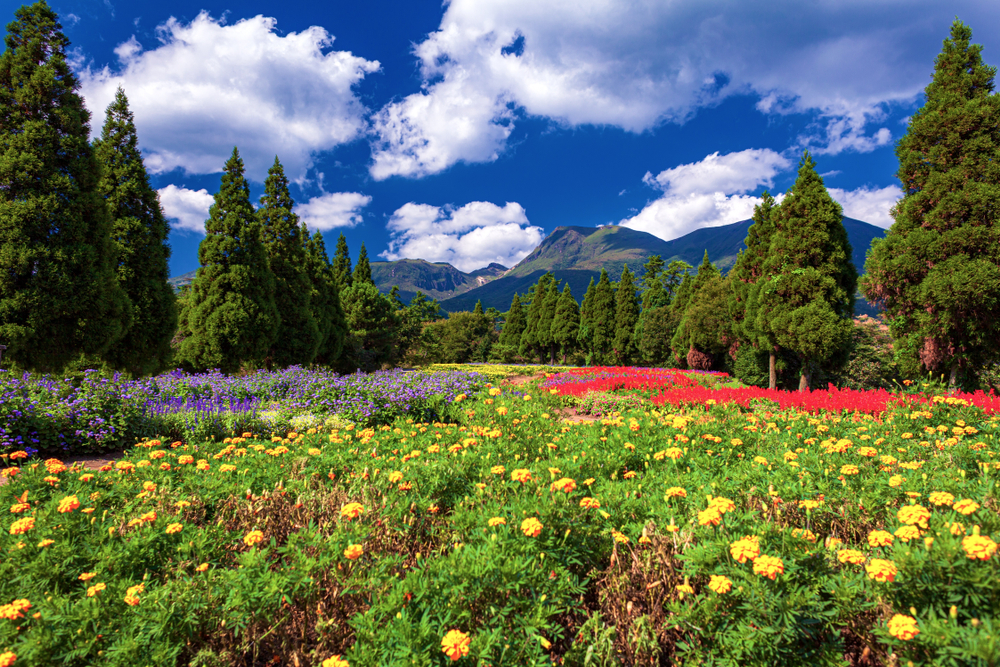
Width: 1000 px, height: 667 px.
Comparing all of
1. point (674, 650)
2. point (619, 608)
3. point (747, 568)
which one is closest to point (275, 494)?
point (619, 608)

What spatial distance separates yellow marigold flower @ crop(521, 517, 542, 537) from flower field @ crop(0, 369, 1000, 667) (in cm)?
2

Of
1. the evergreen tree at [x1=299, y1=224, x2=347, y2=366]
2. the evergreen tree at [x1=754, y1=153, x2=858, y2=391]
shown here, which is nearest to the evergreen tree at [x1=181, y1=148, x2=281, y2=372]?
the evergreen tree at [x1=299, y1=224, x2=347, y2=366]

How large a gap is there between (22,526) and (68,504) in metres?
0.18

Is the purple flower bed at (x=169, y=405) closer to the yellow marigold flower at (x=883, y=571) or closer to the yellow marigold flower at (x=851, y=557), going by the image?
the yellow marigold flower at (x=851, y=557)

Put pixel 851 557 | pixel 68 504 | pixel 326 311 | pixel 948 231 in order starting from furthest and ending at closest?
pixel 326 311
pixel 948 231
pixel 68 504
pixel 851 557

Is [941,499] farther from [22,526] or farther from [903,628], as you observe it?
[22,526]

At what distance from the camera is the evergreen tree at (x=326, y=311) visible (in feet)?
68.2

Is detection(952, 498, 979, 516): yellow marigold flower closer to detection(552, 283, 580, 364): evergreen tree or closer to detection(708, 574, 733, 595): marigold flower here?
detection(708, 574, 733, 595): marigold flower

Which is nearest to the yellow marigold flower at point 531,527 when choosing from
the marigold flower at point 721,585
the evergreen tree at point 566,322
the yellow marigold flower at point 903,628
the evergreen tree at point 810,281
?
the marigold flower at point 721,585

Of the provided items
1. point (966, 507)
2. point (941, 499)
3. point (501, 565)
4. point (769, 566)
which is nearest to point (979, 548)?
point (966, 507)

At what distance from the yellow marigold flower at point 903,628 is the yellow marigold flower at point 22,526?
12.6ft

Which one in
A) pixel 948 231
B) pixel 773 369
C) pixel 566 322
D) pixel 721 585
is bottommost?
pixel 773 369

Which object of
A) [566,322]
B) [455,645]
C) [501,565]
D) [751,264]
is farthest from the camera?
[566,322]

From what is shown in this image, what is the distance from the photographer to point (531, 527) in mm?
2025
